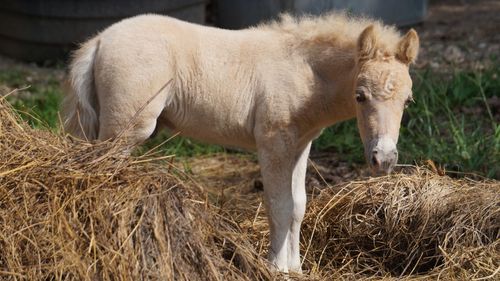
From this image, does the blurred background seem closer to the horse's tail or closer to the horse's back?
the horse's tail

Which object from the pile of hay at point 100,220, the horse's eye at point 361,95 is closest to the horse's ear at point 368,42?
the horse's eye at point 361,95

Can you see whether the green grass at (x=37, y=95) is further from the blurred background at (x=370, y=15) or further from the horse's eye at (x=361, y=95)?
the horse's eye at (x=361, y=95)

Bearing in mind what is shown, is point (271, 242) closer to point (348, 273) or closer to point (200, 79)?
point (348, 273)

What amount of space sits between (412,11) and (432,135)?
400cm

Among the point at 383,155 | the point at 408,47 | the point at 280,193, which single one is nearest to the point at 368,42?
the point at 408,47

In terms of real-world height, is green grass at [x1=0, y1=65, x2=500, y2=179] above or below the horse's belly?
below

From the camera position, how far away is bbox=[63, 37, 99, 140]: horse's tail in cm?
587

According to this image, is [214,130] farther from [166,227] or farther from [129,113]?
[166,227]

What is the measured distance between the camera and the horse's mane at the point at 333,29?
5.73m

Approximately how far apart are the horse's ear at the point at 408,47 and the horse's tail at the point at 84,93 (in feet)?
6.25

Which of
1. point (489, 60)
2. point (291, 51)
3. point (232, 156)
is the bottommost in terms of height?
A: point (232, 156)

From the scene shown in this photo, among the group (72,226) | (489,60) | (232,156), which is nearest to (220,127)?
(72,226)

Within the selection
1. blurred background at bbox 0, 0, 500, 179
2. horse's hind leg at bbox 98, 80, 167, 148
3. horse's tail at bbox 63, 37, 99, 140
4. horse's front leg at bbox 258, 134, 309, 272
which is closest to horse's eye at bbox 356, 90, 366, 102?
horse's front leg at bbox 258, 134, 309, 272

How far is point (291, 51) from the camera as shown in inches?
234
